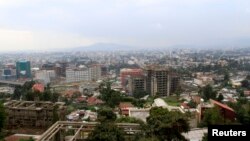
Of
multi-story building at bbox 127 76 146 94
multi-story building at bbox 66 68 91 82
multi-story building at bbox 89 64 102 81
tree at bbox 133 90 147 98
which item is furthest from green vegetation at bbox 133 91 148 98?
multi-story building at bbox 89 64 102 81

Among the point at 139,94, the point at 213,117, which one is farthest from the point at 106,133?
the point at 139,94

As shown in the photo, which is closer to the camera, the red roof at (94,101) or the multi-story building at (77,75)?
the red roof at (94,101)

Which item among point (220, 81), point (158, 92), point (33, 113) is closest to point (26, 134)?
point (33, 113)

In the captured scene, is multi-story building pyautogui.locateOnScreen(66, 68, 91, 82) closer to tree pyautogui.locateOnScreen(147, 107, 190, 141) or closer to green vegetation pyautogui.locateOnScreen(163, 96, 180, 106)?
green vegetation pyautogui.locateOnScreen(163, 96, 180, 106)

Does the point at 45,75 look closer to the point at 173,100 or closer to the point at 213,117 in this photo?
the point at 173,100

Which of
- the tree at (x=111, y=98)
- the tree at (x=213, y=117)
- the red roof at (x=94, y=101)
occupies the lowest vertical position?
the red roof at (x=94, y=101)

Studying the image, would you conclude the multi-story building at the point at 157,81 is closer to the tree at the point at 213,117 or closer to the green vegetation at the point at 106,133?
the tree at the point at 213,117

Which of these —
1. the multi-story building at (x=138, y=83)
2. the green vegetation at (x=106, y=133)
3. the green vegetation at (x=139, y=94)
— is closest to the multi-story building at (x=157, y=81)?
the multi-story building at (x=138, y=83)
